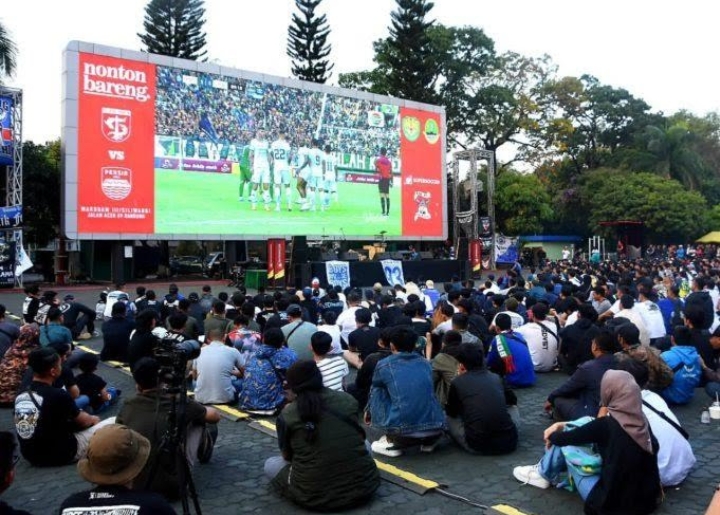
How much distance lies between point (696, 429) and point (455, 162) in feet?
84.8

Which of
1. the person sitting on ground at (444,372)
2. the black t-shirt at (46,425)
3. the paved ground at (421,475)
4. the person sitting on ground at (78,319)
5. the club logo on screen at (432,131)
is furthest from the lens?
the club logo on screen at (432,131)

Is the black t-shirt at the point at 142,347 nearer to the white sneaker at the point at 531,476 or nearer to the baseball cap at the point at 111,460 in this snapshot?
the white sneaker at the point at 531,476

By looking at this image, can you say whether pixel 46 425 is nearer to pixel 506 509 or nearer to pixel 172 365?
pixel 172 365

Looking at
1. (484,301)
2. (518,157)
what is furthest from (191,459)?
(518,157)

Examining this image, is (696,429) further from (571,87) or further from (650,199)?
(571,87)

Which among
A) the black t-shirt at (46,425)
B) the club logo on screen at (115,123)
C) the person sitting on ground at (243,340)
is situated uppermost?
the club logo on screen at (115,123)

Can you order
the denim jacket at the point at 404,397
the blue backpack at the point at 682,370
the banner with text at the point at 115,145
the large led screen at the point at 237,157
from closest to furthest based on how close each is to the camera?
the denim jacket at the point at 404,397
the blue backpack at the point at 682,370
the banner with text at the point at 115,145
the large led screen at the point at 237,157

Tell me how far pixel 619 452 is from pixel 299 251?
614 inches

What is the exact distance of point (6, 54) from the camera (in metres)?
19.8

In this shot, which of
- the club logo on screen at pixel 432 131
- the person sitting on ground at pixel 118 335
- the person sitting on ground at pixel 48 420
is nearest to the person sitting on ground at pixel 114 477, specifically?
the person sitting on ground at pixel 48 420

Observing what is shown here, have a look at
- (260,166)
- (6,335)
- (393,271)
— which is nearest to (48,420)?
(6,335)

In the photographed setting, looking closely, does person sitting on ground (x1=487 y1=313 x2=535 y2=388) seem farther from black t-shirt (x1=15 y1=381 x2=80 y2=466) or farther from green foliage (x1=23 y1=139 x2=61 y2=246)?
green foliage (x1=23 y1=139 x2=61 y2=246)

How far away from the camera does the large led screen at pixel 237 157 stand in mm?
19750

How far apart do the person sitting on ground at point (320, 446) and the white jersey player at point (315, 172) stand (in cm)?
2070
